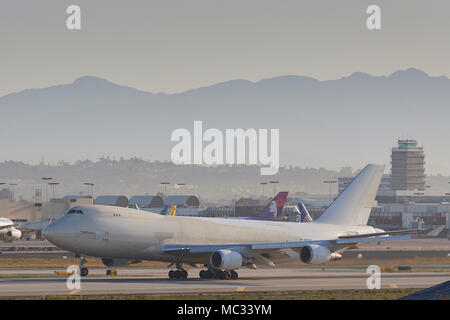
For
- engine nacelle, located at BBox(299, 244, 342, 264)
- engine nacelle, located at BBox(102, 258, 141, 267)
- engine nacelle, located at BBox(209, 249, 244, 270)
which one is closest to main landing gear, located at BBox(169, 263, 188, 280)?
engine nacelle, located at BBox(209, 249, 244, 270)

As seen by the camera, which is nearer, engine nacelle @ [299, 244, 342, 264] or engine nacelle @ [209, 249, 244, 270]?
engine nacelle @ [209, 249, 244, 270]

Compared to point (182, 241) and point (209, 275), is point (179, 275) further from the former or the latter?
point (182, 241)

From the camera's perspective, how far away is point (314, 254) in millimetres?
61844

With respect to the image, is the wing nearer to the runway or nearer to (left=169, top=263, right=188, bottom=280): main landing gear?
(left=169, top=263, right=188, bottom=280): main landing gear

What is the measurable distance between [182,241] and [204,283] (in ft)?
21.5

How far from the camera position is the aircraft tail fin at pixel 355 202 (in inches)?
2881

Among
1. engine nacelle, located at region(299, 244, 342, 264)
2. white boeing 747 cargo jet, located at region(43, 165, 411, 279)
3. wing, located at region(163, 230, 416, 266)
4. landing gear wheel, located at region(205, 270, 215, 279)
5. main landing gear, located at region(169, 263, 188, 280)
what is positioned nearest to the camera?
white boeing 747 cargo jet, located at region(43, 165, 411, 279)

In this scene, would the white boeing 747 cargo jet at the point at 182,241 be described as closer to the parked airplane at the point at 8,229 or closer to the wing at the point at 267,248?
the wing at the point at 267,248

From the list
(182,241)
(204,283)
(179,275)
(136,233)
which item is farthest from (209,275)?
(136,233)

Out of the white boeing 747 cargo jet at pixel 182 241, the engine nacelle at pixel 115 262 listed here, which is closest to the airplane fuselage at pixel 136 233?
the white boeing 747 cargo jet at pixel 182 241

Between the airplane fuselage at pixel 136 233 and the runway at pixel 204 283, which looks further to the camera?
the airplane fuselage at pixel 136 233

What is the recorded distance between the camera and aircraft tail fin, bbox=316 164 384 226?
240ft
